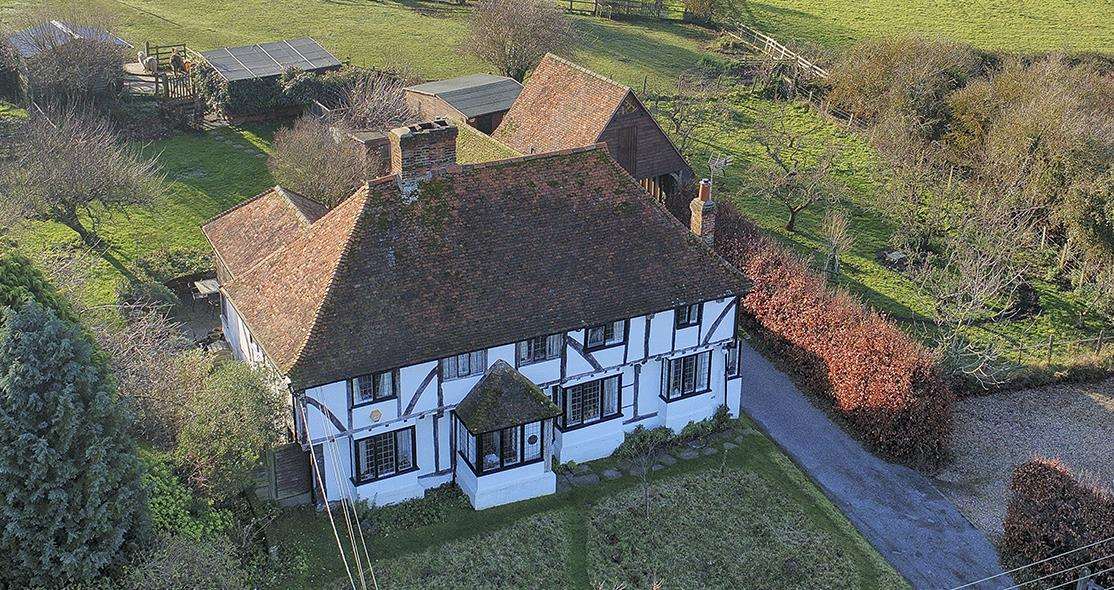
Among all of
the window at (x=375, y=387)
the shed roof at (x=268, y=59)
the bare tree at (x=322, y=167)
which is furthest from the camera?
the shed roof at (x=268, y=59)

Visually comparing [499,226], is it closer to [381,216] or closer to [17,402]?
[381,216]

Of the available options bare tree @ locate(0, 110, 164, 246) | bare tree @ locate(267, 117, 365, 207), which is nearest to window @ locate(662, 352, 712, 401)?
bare tree @ locate(267, 117, 365, 207)

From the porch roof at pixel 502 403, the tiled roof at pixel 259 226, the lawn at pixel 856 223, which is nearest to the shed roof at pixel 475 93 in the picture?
the lawn at pixel 856 223

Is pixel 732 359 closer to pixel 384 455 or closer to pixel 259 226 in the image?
pixel 384 455

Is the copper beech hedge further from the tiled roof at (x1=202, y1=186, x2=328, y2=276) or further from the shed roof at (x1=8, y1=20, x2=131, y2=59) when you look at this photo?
the shed roof at (x1=8, y1=20, x2=131, y2=59)

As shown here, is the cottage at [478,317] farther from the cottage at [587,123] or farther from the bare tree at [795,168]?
the bare tree at [795,168]

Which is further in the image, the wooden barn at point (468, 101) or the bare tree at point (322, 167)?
the wooden barn at point (468, 101)
